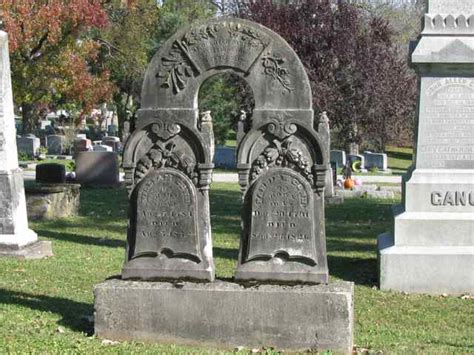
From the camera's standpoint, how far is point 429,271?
1003cm

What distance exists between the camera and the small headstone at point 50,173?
58.3 feet

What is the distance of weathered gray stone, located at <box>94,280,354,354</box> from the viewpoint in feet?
22.8

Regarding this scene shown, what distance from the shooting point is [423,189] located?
10211mm

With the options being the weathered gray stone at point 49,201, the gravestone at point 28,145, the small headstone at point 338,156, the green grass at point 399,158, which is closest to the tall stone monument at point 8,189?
the weathered gray stone at point 49,201

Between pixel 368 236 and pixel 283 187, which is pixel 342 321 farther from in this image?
pixel 368 236

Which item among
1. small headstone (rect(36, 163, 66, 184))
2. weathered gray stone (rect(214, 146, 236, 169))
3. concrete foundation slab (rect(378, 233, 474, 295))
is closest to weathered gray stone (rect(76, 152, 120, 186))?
small headstone (rect(36, 163, 66, 184))

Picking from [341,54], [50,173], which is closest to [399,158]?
[341,54]

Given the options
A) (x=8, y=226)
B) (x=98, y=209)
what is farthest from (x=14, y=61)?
(x=8, y=226)

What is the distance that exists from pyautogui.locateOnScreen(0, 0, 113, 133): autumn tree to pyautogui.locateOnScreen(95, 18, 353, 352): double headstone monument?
16.2 metres

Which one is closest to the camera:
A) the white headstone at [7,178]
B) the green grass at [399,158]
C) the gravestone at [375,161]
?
the white headstone at [7,178]

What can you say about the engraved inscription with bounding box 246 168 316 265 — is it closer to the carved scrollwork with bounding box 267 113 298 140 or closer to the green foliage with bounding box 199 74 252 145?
the carved scrollwork with bounding box 267 113 298 140

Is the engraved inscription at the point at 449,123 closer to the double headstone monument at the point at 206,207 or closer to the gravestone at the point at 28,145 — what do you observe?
the double headstone monument at the point at 206,207

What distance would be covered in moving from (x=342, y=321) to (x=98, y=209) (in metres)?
11.7

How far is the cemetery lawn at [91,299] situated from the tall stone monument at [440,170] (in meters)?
0.40
